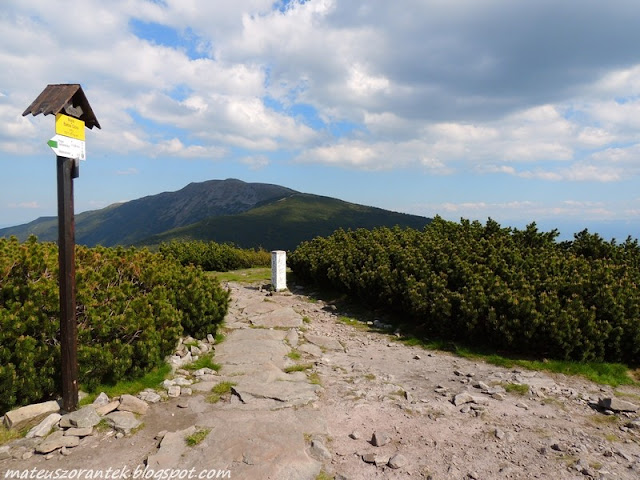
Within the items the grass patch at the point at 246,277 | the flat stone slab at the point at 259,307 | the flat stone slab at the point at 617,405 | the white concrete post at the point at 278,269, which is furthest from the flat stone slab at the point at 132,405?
the grass patch at the point at 246,277

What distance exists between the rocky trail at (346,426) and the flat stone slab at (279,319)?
8.30ft

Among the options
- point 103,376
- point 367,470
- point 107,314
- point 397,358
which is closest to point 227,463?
point 367,470

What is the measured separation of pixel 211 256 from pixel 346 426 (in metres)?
18.3

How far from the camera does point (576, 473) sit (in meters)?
4.54

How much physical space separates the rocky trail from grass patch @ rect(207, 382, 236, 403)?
3cm

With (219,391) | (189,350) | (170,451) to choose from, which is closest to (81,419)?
A: (170,451)

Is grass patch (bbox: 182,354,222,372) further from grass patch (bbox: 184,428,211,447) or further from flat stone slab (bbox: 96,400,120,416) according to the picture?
grass patch (bbox: 184,428,211,447)

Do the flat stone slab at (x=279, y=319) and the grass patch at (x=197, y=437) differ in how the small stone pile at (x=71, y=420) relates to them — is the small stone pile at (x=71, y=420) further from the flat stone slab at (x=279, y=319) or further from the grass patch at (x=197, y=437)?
the flat stone slab at (x=279, y=319)

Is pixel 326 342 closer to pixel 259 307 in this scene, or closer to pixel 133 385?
pixel 259 307

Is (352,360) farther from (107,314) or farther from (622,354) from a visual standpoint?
(622,354)

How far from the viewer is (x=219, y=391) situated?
21.8 feet

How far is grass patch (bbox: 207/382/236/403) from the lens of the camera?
6386mm

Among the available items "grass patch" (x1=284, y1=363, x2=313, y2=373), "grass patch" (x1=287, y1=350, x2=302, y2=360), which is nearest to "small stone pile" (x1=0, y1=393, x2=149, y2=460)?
"grass patch" (x1=284, y1=363, x2=313, y2=373)

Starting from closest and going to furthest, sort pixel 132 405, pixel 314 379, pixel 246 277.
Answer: pixel 132 405 < pixel 314 379 < pixel 246 277
